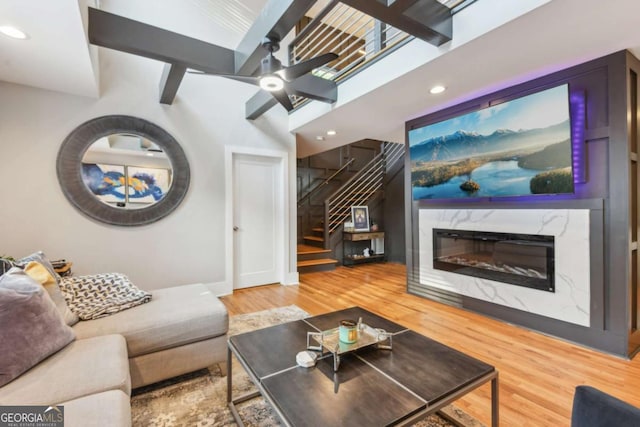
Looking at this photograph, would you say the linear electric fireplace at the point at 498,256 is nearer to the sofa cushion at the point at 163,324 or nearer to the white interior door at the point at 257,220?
the white interior door at the point at 257,220

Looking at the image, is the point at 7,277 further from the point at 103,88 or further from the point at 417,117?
the point at 417,117

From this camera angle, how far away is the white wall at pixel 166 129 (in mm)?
2947

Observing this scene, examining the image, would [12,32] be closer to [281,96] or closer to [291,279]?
[281,96]

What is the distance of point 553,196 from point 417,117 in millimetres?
1873

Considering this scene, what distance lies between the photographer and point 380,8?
196cm

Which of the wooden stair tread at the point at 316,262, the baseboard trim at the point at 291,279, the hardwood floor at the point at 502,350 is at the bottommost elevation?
the hardwood floor at the point at 502,350

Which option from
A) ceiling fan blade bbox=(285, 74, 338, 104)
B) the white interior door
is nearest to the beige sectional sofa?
the white interior door

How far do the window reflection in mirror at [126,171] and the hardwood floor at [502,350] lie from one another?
172cm

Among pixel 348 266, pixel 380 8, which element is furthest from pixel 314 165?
pixel 380 8

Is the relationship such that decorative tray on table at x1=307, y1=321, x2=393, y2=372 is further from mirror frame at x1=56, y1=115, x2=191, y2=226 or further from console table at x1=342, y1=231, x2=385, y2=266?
console table at x1=342, y1=231, x2=385, y2=266

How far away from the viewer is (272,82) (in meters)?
2.44

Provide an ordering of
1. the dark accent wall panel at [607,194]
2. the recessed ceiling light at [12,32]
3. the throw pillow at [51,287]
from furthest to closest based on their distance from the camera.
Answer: the dark accent wall panel at [607,194] → the recessed ceiling light at [12,32] → the throw pillow at [51,287]

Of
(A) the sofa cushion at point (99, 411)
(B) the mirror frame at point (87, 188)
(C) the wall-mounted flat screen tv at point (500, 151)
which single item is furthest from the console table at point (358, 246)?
(A) the sofa cushion at point (99, 411)

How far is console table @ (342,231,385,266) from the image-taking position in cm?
602
